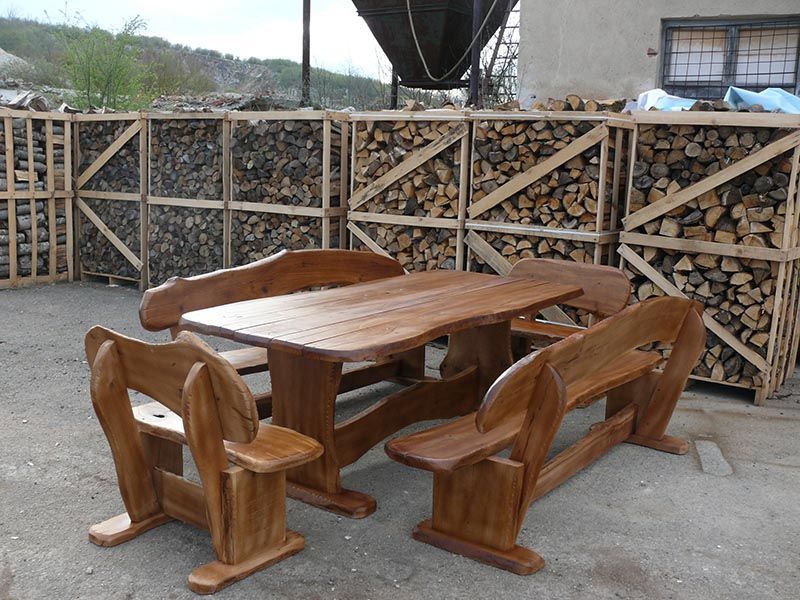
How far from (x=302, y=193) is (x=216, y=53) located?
37.2 meters

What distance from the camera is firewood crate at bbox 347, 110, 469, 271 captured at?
6.39 m

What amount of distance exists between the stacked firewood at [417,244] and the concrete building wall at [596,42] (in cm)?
354

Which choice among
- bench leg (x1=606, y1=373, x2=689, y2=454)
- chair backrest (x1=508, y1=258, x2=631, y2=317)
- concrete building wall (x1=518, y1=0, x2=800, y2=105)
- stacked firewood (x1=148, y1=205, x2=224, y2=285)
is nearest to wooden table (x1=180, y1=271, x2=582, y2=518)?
chair backrest (x1=508, y1=258, x2=631, y2=317)

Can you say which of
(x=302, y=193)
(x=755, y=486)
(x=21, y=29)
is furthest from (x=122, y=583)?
(x=21, y=29)

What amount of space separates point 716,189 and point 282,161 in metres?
3.64

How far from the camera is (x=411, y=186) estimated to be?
6.61m

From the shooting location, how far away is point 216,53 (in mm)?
41781

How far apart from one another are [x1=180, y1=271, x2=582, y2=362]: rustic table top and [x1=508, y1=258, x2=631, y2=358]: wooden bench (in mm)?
151

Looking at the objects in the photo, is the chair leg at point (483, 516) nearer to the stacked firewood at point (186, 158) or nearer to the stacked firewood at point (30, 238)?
the stacked firewood at point (186, 158)

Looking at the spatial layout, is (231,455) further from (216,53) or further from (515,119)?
(216,53)

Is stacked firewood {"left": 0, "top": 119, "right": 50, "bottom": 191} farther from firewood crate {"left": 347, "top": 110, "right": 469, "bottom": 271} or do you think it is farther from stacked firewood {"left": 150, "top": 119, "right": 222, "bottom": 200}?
firewood crate {"left": 347, "top": 110, "right": 469, "bottom": 271}

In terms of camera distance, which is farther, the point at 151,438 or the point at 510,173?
the point at 510,173

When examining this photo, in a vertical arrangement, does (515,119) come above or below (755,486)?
above

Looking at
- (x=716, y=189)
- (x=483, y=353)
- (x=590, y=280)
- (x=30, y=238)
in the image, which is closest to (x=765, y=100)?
(x=716, y=189)
